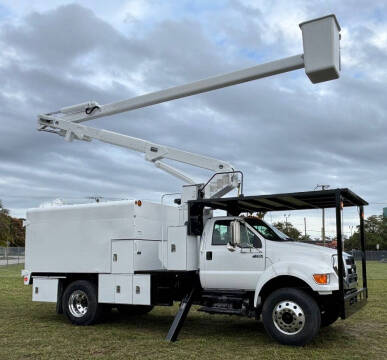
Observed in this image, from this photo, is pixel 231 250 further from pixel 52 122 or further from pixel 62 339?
pixel 52 122

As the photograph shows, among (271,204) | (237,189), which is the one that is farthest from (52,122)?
(271,204)

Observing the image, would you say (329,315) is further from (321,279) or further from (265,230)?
(265,230)

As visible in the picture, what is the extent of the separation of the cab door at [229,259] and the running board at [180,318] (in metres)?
0.38

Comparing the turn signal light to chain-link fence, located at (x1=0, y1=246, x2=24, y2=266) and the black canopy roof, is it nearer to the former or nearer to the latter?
the black canopy roof

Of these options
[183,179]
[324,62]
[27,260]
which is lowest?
[27,260]

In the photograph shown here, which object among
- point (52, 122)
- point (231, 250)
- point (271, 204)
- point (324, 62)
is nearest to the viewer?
point (324, 62)

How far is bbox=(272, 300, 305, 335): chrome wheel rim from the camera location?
8602 mm

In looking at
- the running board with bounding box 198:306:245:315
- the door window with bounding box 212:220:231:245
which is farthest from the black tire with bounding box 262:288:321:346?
the door window with bounding box 212:220:231:245

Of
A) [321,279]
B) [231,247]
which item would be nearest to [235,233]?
[231,247]

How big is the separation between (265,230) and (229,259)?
0.92 meters

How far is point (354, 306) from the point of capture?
361 inches

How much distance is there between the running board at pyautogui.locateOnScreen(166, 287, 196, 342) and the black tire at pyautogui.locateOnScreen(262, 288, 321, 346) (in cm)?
166

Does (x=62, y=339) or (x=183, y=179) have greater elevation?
(x=183, y=179)

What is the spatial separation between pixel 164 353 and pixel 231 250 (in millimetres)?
2398
